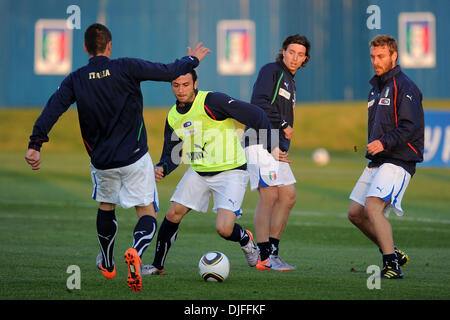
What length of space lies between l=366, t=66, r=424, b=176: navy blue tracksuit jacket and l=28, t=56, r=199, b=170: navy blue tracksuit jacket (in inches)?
75.3

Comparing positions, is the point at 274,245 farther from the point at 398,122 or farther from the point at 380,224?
the point at 398,122

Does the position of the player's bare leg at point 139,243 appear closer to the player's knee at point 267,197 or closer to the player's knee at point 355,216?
the player's knee at point 267,197

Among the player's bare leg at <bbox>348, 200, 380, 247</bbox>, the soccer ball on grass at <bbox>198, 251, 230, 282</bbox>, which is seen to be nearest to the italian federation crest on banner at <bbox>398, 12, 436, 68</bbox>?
the player's bare leg at <bbox>348, 200, 380, 247</bbox>

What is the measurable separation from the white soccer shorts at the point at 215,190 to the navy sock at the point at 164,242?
0.26 m

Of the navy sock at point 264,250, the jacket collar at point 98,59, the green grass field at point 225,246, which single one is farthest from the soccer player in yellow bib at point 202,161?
the jacket collar at point 98,59

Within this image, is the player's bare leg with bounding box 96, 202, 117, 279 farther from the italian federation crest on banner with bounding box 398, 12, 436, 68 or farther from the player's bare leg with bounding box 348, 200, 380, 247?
the italian federation crest on banner with bounding box 398, 12, 436, 68

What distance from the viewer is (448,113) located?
20.4 metres

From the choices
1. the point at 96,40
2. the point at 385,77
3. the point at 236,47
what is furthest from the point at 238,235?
the point at 236,47

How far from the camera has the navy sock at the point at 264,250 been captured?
25.3 feet

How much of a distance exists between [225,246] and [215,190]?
2.51m

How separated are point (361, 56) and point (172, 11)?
8.48 m

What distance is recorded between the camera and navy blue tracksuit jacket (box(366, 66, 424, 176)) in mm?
7074

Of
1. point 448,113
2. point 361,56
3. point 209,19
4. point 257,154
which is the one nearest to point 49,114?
point 257,154
